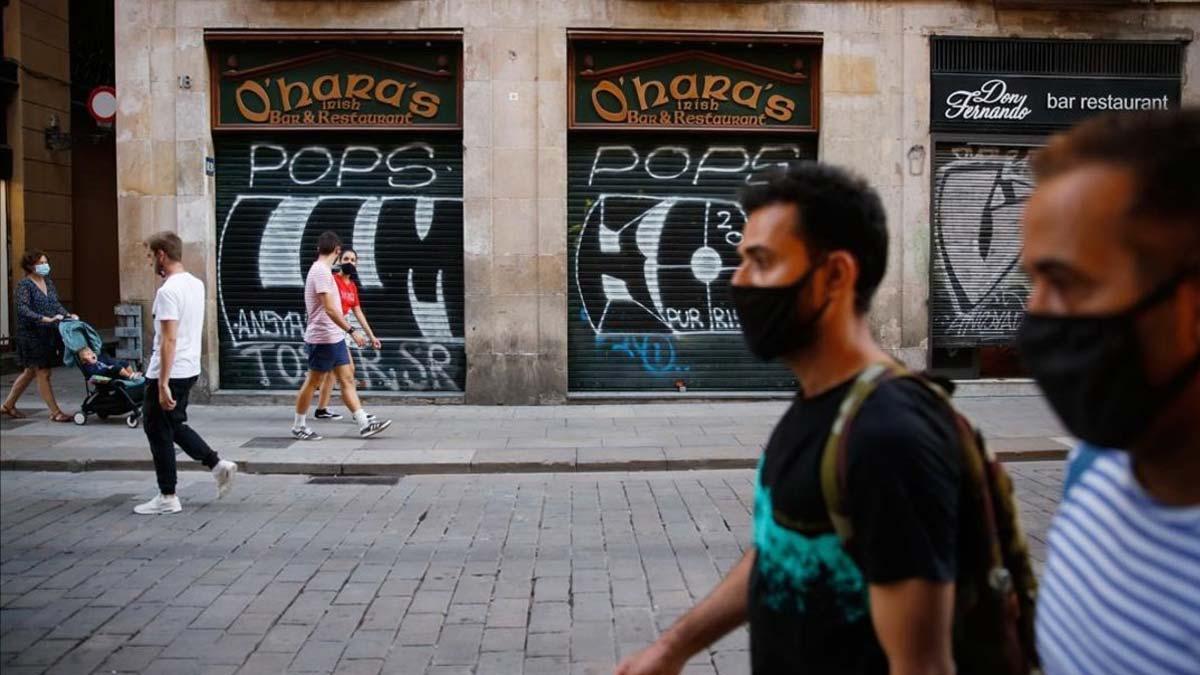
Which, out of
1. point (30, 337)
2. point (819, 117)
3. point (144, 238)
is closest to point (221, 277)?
point (144, 238)

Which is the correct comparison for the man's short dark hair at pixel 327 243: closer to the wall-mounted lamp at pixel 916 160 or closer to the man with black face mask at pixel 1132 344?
the wall-mounted lamp at pixel 916 160

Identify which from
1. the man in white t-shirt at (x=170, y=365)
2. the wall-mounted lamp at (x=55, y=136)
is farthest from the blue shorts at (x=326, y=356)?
the wall-mounted lamp at (x=55, y=136)

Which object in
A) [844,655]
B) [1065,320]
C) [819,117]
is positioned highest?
[819,117]

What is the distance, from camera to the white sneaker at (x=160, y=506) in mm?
8305

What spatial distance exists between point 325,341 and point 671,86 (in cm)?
575

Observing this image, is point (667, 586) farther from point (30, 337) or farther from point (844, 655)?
point (30, 337)

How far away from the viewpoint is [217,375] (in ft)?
48.3

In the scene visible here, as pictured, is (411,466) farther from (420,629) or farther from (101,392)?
(420,629)

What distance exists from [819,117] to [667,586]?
9.77 meters

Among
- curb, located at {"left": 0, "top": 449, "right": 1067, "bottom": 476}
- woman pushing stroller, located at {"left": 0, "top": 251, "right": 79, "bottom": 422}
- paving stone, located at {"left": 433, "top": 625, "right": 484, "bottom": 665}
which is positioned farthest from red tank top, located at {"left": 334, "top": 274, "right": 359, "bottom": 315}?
paving stone, located at {"left": 433, "top": 625, "right": 484, "bottom": 665}

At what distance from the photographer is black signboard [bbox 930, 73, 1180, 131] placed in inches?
575

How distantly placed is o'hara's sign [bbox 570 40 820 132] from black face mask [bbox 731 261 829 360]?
12501mm

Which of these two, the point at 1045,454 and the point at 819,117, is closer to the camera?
the point at 1045,454

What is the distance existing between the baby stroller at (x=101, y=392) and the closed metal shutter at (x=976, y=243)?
9.89 m
